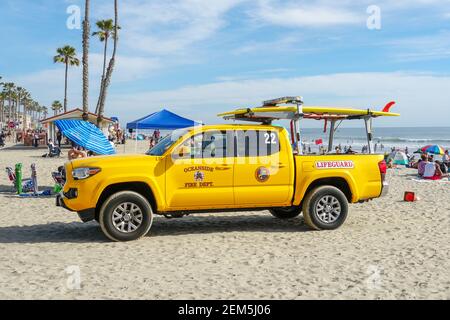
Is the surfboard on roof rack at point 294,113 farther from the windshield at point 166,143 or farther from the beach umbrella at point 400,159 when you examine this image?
the beach umbrella at point 400,159

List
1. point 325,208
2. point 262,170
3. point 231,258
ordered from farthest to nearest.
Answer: point 325,208
point 262,170
point 231,258

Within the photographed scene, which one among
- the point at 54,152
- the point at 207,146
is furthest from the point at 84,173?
the point at 54,152

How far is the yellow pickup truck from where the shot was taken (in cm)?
770

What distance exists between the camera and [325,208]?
8.78 metres

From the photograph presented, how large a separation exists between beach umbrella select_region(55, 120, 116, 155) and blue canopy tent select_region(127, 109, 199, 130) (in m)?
1.43

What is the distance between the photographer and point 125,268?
6.40m

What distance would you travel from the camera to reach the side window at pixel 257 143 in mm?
8375

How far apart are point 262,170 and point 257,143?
0.49m

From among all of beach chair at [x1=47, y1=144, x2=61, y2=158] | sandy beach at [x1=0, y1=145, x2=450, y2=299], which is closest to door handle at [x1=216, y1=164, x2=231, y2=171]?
sandy beach at [x1=0, y1=145, x2=450, y2=299]

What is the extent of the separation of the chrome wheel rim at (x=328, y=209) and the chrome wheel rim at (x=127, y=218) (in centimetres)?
307

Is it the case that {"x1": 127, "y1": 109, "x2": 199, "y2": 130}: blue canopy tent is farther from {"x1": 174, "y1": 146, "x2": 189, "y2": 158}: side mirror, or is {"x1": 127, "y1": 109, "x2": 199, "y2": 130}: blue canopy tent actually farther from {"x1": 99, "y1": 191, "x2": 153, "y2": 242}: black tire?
{"x1": 99, "y1": 191, "x2": 153, "y2": 242}: black tire

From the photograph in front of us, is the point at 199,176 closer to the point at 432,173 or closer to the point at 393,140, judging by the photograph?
the point at 432,173
